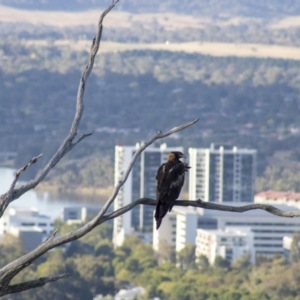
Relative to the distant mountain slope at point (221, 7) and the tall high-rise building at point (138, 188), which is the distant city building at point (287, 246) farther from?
the distant mountain slope at point (221, 7)

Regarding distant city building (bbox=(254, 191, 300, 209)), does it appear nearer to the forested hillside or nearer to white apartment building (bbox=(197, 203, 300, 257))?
white apartment building (bbox=(197, 203, 300, 257))

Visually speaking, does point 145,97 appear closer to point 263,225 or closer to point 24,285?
point 263,225

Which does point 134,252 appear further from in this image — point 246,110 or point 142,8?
point 142,8

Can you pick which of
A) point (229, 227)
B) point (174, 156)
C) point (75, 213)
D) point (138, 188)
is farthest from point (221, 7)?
point (174, 156)

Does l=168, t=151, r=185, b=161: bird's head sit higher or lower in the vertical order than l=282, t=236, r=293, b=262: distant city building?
higher

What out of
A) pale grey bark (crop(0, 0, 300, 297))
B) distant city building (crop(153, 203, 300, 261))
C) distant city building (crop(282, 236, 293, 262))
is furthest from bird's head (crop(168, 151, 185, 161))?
distant city building (crop(153, 203, 300, 261))

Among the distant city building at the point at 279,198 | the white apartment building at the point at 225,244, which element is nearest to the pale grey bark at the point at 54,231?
the white apartment building at the point at 225,244

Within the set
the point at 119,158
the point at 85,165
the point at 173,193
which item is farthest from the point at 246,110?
the point at 173,193
